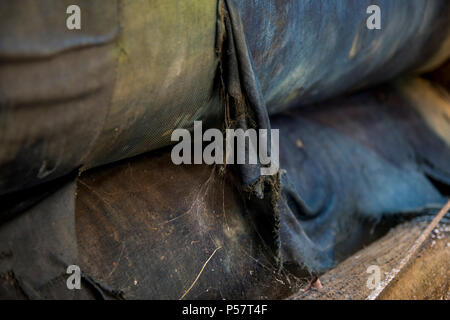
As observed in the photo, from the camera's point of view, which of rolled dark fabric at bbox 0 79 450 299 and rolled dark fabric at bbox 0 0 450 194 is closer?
rolled dark fabric at bbox 0 0 450 194

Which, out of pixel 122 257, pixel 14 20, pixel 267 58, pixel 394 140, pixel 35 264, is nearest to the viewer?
pixel 14 20

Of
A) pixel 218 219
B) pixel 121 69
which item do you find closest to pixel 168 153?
pixel 218 219

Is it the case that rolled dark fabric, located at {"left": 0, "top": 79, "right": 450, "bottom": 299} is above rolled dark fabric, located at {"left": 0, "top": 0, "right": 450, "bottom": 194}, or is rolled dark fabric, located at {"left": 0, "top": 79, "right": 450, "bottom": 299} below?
below

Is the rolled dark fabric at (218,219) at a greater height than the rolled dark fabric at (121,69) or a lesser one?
lesser

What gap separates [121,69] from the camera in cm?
80

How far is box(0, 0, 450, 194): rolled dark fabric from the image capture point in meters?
0.68

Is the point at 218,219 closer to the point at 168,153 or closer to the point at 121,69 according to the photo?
the point at 168,153

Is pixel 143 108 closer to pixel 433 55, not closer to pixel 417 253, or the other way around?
pixel 417 253

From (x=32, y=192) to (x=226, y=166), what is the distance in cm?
44

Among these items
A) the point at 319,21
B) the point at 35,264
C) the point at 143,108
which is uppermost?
the point at 319,21

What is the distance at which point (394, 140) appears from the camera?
1925 millimetres

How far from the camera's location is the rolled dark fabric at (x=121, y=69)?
68cm
